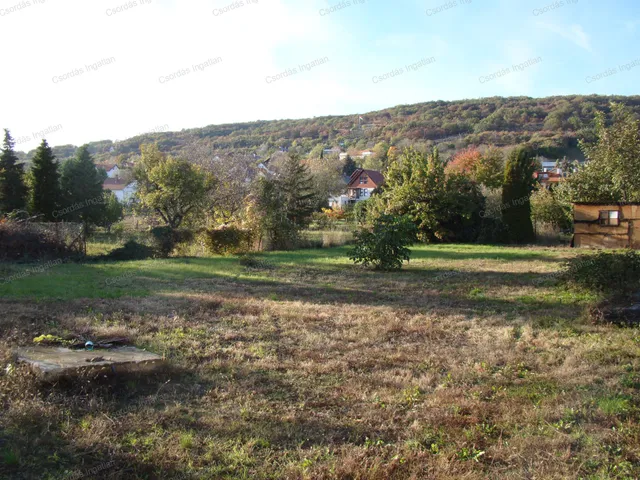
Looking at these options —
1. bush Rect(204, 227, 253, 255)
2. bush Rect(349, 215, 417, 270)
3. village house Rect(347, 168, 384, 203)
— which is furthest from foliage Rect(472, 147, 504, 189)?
bush Rect(349, 215, 417, 270)

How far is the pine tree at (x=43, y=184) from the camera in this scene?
992 inches

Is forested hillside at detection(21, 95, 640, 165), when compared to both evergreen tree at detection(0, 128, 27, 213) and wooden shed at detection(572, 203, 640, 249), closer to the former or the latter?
evergreen tree at detection(0, 128, 27, 213)

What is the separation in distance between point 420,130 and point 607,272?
2701 inches

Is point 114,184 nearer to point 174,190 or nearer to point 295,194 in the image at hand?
point 295,194

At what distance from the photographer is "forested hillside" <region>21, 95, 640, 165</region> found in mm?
61469

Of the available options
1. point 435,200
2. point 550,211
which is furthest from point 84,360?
point 550,211

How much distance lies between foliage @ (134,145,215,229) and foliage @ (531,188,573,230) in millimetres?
17703

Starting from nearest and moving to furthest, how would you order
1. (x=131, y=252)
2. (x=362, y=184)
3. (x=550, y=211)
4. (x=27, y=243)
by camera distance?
(x=27, y=243)
(x=131, y=252)
(x=550, y=211)
(x=362, y=184)

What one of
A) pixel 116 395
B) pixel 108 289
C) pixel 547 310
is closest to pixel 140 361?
pixel 116 395

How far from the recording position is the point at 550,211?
25062 mm

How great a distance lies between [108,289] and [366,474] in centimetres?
880

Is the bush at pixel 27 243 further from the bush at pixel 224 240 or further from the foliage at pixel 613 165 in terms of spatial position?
the foliage at pixel 613 165

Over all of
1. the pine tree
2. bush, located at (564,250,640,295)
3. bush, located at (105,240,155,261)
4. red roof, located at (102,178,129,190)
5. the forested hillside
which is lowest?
bush, located at (564,250,640,295)

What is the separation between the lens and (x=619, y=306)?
748 centimetres
